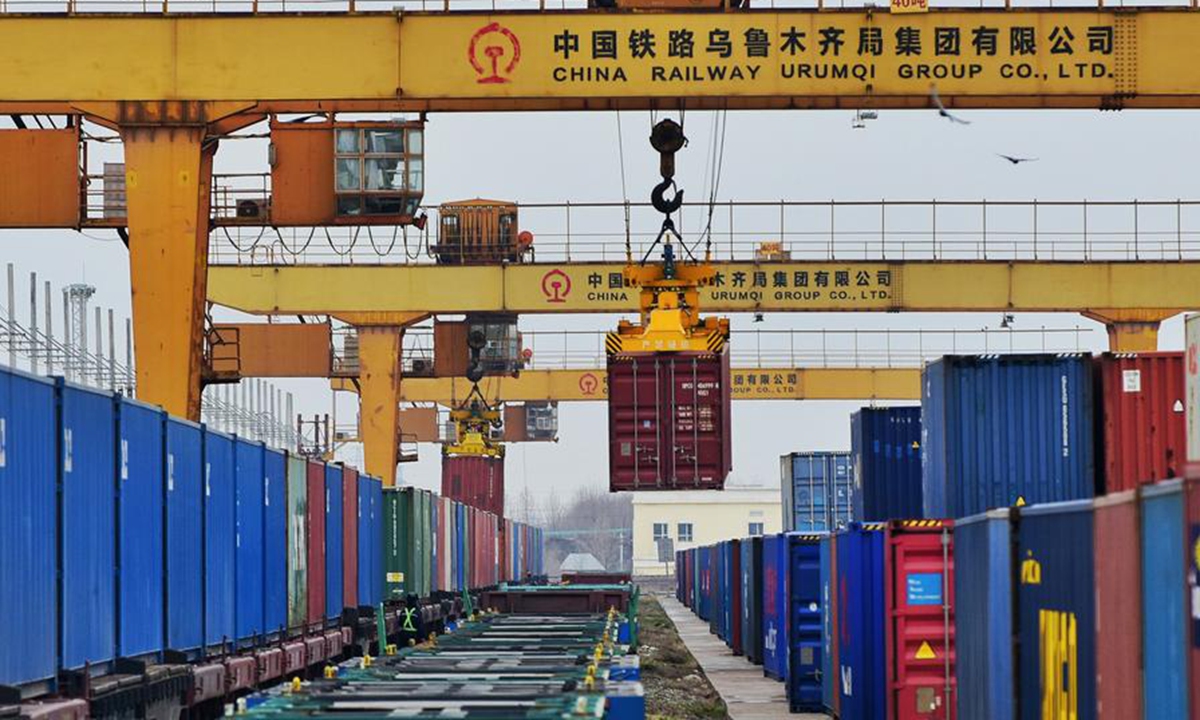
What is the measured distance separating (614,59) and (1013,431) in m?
6.20

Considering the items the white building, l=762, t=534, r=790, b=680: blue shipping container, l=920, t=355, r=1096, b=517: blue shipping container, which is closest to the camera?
l=920, t=355, r=1096, b=517: blue shipping container

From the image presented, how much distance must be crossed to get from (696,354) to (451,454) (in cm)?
3504

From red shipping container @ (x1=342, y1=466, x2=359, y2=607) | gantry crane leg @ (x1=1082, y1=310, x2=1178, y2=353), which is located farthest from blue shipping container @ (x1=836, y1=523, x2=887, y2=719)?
gantry crane leg @ (x1=1082, y1=310, x2=1178, y2=353)

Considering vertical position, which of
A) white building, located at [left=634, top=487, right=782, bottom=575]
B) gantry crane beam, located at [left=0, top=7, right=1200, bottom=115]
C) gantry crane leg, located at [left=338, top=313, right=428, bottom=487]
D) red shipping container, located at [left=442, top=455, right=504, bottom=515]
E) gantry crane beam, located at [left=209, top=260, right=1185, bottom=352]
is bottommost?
white building, located at [left=634, top=487, right=782, bottom=575]

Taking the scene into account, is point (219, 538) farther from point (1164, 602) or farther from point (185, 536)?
point (1164, 602)

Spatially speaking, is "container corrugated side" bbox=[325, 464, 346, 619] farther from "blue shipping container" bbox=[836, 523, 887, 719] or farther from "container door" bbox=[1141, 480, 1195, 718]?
"container door" bbox=[1141, 480, 1195, 718]

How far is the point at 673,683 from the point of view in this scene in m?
33.0

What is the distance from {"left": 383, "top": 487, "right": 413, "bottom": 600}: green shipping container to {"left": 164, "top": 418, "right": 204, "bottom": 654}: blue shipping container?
13984 mm

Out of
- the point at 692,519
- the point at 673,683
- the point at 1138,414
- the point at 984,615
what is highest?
the point at 1138,414

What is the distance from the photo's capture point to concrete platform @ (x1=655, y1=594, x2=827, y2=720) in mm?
26625

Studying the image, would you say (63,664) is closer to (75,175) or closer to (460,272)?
(75,175)

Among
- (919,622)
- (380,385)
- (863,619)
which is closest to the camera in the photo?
(919,622)

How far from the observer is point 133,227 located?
901 inches

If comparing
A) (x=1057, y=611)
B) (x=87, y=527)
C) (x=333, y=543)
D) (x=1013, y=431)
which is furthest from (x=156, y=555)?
(x=333, y=543)
